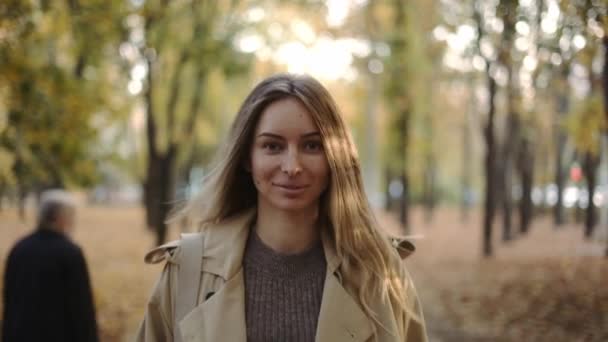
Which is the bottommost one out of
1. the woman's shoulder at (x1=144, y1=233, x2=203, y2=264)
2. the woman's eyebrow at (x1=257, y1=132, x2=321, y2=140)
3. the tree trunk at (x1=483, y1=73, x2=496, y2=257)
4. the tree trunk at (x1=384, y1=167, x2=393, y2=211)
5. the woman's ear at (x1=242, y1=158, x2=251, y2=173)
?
the tree trunk at (x1=384, y1=167, x2=393, y2=211)

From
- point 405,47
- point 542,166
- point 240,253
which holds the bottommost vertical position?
point 542,166

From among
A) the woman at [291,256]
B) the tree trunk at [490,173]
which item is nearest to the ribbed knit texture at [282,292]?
the woman at [291,256]

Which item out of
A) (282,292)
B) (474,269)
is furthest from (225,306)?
(474,269)

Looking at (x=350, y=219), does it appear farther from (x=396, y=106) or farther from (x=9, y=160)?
(x=396, y=106)

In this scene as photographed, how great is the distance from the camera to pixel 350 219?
7.98 ft

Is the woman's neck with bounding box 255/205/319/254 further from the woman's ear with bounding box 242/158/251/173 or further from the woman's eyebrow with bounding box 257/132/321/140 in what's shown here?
the woman's eyebrow with bounding box 257/132/321/140

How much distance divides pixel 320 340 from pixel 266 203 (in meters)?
0.57

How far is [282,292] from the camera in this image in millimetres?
2350

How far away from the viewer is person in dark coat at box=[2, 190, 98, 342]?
5348 mm

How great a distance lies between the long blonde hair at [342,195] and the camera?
7.75 ft

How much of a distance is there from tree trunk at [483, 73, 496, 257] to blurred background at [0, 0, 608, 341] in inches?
2.2

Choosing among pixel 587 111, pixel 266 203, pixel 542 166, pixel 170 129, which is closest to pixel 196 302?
pixel 266 203

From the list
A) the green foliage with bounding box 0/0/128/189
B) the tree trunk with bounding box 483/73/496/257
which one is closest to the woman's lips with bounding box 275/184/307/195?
the green foliage with bounding box 0/0/128/189

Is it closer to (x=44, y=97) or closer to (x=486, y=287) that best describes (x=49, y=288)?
(x=44, y=97)
